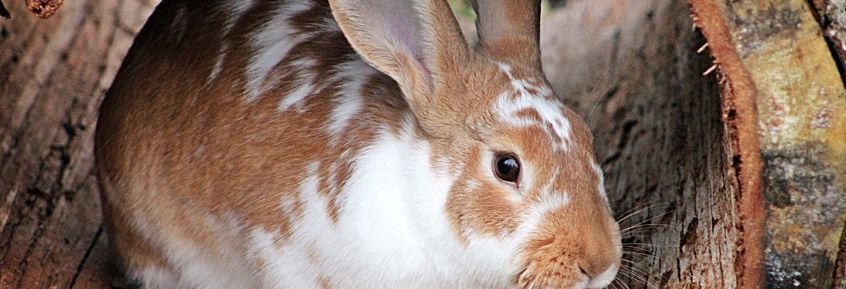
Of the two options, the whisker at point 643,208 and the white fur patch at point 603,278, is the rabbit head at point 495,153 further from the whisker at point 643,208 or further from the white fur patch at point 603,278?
the whisker at point 643,208

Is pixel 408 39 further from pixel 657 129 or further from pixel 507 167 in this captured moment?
pixel 657 129

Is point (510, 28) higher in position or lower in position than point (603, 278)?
higher

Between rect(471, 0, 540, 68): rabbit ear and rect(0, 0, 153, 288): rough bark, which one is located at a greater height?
rect(471, 0, 540, 68): rabbit ear

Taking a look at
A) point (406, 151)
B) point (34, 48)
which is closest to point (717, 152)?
point (406, 151)

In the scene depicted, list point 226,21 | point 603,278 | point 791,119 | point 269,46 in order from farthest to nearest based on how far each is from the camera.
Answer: point 226,21, point 269,46, point 603,278, point 791,119

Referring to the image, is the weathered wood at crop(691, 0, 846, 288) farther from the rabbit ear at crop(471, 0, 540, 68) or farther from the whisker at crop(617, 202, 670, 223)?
the whisker at crop(617, 202, 670, 223)

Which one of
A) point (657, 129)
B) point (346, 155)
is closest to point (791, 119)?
point (346, 155)

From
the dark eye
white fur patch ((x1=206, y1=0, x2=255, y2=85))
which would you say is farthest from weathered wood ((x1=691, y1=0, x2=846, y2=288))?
white fur patch ((x1=206, y1=0, x2=255, y2=85))
